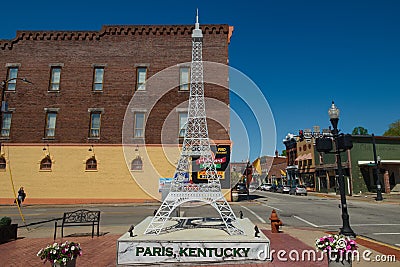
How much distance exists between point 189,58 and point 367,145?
91.2 feet

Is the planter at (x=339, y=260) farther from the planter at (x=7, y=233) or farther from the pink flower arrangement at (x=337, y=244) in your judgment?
the planter at (x=7, y=233)

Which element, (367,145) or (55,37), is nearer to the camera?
(55,37)

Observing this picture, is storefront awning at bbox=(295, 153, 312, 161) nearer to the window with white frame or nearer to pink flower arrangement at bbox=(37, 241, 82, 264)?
the window with white frame

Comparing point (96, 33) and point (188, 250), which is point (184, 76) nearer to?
point (96, 33)

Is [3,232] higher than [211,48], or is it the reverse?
[211,48]

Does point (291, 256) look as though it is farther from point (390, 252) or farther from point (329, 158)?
point (329, 158)

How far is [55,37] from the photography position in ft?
95.1

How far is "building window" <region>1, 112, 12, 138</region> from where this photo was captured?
27297mm

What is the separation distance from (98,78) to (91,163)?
28.2ft

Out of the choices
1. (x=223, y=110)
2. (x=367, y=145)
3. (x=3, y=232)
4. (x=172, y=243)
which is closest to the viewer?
(x=172, y=243)

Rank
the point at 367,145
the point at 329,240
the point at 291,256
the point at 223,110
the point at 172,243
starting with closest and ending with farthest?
the point at 329,240 → the point at 172,243 → the point at 291,256 → the point at 223,110 → the point at 367,145

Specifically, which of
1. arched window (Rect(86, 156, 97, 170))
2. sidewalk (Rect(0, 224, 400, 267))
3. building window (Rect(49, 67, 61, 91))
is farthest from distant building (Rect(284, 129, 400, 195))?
building window (Rect(49, 67, 61, 91))

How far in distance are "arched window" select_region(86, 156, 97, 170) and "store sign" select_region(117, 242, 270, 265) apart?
21.3 metres

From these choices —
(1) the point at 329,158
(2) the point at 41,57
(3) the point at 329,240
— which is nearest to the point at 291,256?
(3) the point at 329,240
